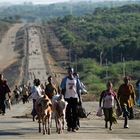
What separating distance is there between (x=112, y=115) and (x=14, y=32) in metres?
151

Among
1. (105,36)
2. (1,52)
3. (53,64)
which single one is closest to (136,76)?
(53,64)

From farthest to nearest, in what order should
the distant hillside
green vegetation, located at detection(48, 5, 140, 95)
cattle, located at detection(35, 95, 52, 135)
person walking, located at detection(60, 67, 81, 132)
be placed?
the distant hillside → green vegetation, located at detection(48, 5, 140, 95) → person walking, located at detection(60, 67, 81, 132) → cattle, located at detection(35, 95, 52, 135)

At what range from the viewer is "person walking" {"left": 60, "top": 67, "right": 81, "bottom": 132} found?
18594 millimetres

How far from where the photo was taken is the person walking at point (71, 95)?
18594mm

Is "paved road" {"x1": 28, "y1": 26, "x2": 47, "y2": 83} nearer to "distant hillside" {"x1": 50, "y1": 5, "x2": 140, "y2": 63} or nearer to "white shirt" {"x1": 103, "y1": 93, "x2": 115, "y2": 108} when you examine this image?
"distant hillside" {"x1": 50, "y1": 5, "x2": 140, "y2": 63}

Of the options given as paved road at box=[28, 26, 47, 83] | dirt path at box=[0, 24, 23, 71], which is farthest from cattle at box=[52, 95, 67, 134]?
dirt path at box=[0, 24, 23, 71]

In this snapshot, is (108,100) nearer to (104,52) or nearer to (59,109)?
(59,109)

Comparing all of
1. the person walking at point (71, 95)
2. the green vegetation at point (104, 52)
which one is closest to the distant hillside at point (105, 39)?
the green vegetation at point (104, 52)

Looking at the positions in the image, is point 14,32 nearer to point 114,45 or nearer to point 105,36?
point 105,36

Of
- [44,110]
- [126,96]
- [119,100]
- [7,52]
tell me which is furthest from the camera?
[7,52]

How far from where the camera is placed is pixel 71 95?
18.6 m

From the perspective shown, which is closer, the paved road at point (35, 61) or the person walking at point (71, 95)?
the person walking at point (71, 95)

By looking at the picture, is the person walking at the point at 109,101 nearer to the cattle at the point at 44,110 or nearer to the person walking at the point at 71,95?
the person walking at the point at 71,95

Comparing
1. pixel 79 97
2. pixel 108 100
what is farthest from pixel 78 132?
pixel 108 100
